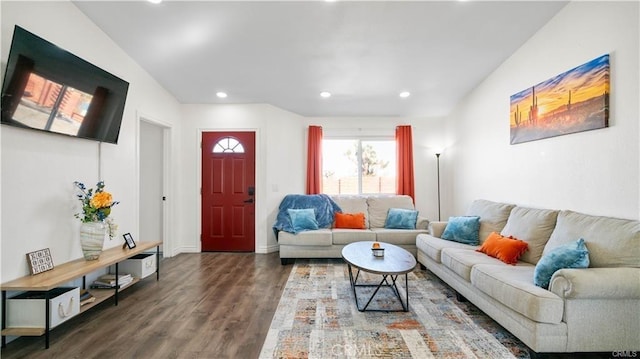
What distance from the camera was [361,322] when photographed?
2.36m

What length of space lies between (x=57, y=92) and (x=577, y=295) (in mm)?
4074

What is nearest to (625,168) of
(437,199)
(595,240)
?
(595,240)

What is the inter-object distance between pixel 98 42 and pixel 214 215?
9.19ft

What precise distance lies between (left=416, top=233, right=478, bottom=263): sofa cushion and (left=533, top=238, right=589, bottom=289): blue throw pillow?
1.13 metres

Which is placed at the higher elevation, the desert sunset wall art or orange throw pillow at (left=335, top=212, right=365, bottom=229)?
the desert sunset wall art

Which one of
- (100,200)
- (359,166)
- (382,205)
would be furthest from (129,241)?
(359,166)

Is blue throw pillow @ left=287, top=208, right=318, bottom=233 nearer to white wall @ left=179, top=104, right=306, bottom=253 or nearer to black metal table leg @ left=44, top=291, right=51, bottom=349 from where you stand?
white wall @ left=179, top=104, right=306, bottom=253

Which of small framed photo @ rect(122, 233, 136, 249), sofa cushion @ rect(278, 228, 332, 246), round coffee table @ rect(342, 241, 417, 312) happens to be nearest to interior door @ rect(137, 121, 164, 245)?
small framed photo @ rect(122, 233, 136, 249)

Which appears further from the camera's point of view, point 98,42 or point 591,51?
point 98,42

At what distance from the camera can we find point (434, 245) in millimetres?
3254

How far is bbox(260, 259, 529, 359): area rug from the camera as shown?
195cm

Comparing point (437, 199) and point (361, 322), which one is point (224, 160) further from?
point (437, 199)

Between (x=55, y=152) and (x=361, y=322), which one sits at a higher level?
(x=55, y=152)

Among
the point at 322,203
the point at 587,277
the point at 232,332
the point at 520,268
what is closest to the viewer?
the point at 587,277
